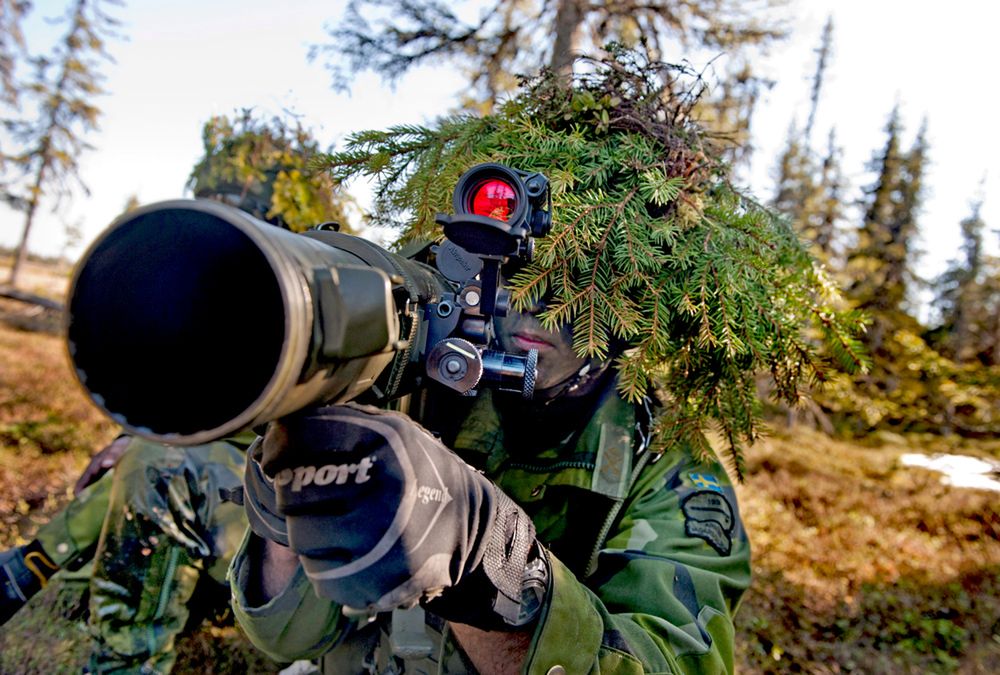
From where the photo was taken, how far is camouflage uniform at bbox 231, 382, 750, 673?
1.73 meters

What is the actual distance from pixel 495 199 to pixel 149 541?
2921 millimetres

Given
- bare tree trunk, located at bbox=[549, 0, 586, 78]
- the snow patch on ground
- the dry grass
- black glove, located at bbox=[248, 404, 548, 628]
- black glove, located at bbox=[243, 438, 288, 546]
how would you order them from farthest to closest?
the snow patch on ground → bare tree trunk, located at bbox=[549, 0, 586, 78] → the dry grass → black glove, located at bbox=[243, 438, 288, 546] → black glove, located at bbox=[248, 404, 548, 628]

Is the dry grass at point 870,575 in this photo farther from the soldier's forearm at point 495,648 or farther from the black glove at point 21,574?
the black glove at point 21,574

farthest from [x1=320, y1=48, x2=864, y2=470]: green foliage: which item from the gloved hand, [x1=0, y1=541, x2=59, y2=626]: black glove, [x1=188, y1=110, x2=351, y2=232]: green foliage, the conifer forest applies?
[x1=0, y1=541, x2=59, y2=626]: black glove

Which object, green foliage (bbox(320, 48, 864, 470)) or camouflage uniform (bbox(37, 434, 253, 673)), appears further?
camouflage uniform (bbox(37, 434, 253, 673))

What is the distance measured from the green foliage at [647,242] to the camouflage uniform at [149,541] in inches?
81.5

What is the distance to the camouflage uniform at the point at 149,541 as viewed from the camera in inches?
122

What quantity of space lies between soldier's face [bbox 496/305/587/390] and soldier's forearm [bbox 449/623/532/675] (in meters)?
0.78

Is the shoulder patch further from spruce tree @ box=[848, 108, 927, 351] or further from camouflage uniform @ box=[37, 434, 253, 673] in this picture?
spruce tree @ box=[848, 108, 927, 351]

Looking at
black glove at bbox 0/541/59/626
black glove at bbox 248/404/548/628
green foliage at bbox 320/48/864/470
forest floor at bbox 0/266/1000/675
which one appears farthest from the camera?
forest floor at bbox 0/266/1000/675

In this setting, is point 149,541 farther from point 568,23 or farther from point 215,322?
point 568,23

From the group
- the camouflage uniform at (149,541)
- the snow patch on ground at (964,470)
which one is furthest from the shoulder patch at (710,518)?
the snow patch on ground at (964,470)

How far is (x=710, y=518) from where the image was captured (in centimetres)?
208

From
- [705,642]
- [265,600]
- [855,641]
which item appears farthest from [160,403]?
[855,641]
